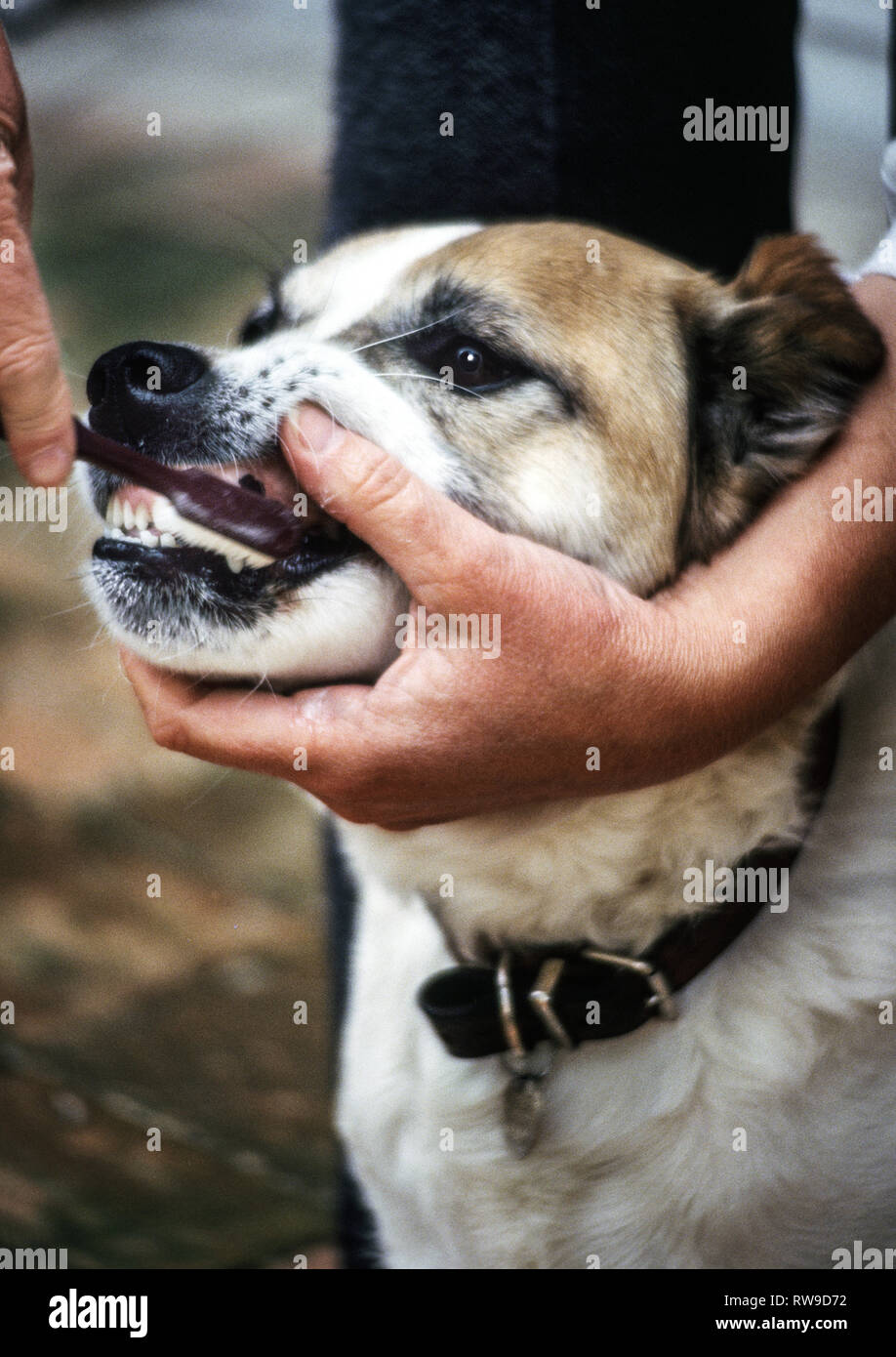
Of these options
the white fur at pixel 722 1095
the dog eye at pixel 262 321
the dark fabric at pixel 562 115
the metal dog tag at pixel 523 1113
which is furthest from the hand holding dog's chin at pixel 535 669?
the dark fabric at pixel 562 115

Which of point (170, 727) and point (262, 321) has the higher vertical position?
point (262, 321)

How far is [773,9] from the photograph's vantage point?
1.87 meters

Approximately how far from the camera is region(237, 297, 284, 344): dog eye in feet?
5.84

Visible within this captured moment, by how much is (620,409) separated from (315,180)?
2922mm

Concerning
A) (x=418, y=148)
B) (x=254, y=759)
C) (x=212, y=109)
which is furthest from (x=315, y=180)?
(x=254, y=759)

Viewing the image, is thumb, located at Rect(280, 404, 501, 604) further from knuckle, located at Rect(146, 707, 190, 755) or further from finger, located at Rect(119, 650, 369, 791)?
knuckle, located at Rect(146, 707, 190, 755)

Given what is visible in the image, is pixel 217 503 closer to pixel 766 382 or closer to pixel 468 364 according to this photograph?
pixel 468 364

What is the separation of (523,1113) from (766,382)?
98cm

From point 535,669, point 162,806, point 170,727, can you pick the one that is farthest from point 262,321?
point 162,806

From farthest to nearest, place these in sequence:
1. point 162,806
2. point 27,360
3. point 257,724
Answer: point 162,806
point 257,724
point 27,360

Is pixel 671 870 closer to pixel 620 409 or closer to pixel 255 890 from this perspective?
pixel 620 409

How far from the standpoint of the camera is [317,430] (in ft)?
4.03

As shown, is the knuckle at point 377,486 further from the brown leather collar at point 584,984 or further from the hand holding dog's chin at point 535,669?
the brown leather collar at point 584,984

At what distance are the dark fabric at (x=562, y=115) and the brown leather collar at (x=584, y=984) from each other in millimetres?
663
